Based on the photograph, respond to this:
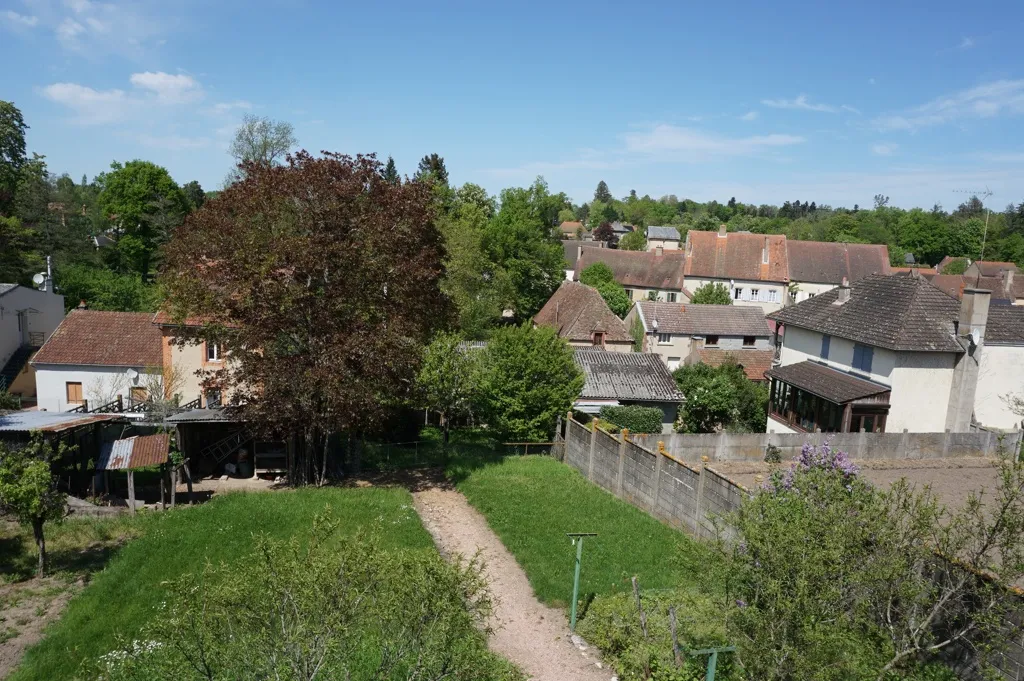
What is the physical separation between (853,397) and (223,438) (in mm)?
23675

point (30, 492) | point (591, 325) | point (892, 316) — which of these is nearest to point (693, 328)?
point (591, 325)

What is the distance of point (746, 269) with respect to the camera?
60531mm

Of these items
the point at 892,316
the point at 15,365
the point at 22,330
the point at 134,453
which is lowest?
the point at 15,365

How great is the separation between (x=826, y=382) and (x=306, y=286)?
22.0 metres

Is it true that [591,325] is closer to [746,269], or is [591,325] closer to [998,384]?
[998,384]

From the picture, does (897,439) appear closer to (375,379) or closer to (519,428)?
(519,428)

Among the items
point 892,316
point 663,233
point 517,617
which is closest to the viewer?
point 517,617

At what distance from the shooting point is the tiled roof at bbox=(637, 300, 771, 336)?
42188 mm

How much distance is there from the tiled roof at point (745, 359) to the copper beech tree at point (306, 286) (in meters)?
20.8

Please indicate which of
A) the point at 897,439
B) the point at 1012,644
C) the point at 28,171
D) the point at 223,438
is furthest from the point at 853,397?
the point at 28,171

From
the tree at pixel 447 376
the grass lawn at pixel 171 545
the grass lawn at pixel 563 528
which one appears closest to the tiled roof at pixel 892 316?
the grass lawn at pixel 563 528

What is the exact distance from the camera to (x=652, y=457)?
18.7 meters

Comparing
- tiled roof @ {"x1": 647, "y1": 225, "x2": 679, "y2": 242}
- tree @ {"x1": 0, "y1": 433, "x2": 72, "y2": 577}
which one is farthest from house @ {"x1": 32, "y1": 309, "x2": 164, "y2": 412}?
tiled roof @ {"x1": 647, "y1": 225, "x2": 679, "y2": 242}

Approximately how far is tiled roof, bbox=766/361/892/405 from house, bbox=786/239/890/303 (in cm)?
3241
